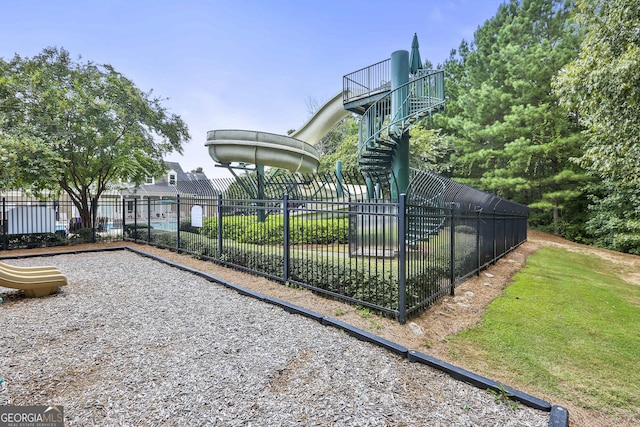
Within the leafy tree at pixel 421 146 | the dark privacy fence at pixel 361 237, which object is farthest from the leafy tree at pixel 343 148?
the dark privacy fence at pixel 361 237

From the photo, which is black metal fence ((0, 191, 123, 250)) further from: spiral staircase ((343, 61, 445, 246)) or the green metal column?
the green metal column

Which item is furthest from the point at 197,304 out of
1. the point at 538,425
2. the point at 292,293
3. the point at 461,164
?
the point at 461,164

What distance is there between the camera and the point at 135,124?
1282cm

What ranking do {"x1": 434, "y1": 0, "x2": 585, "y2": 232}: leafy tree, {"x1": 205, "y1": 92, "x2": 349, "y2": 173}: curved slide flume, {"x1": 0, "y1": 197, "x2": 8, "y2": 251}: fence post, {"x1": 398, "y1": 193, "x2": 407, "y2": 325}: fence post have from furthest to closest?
{"x1": 434, "y1": 0, "x2": 585, "y2": 232}: leafy tree
{"x1": 0, "y1": 197, "x2": 8, "y2": 251}: fence post
{"x1": 205, "y1": 92, "x2": 349, "y2": 173}: curved slide flume
{"x1": 398, "y1": 193, "x2": 407, "y2": 325}: fence post

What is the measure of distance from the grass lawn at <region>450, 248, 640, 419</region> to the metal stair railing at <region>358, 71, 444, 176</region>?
497 centimetres

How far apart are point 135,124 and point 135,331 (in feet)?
38.8

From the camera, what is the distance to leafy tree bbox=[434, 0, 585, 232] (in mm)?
18281

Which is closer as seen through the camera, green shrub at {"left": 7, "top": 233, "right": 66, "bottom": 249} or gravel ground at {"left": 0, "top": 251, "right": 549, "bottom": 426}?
gravel ground at {"left": 0, "top": 251, "right": 549, "bottom": 426}

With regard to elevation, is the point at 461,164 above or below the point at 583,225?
above

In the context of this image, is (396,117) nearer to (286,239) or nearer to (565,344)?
(286,239)

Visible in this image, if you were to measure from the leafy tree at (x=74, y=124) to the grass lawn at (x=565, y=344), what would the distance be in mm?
12875

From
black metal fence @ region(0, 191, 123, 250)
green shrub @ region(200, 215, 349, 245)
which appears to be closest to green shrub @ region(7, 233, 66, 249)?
black metal fence @ region(0, 191, 123, 250)

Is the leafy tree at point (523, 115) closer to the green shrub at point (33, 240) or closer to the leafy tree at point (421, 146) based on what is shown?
the leafy tree at point (421, 146)

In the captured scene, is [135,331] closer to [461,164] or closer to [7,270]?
[7,270]
